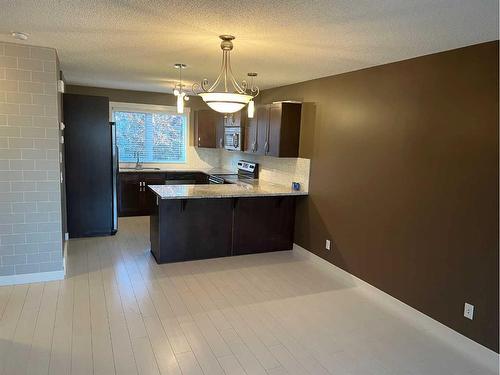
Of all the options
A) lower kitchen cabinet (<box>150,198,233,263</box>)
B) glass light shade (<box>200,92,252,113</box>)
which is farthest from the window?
glass light shade (<box>200,92,252,113</box>)

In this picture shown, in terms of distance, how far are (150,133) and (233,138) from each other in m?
2.02

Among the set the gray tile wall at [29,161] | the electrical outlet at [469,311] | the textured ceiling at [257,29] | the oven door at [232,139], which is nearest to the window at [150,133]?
the oven door at [232,139]

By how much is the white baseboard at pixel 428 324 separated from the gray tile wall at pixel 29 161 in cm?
322

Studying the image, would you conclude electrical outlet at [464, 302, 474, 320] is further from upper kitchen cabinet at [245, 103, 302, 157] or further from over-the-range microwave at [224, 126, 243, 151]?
over-the-range microwave at [224, 126, 243, 151]

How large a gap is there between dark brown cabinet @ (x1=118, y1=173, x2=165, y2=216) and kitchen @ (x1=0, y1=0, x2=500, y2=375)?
122cm

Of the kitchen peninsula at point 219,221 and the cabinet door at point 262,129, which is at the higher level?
the cabinet door at point 262,129

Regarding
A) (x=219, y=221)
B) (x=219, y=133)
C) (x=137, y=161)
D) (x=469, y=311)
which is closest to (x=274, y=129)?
(x=219, y=221)

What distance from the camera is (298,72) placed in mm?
4133

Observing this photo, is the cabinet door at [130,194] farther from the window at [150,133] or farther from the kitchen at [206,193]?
the kitchen at [206,193]

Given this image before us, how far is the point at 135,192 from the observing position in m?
6.60

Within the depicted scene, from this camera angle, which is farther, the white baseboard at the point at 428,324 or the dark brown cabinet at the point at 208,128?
the dark brown cabinet at the point at 208,128

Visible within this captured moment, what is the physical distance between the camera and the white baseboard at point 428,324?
265 centimetres

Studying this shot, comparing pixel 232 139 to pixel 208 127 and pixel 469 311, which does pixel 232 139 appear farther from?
pixel 469 311

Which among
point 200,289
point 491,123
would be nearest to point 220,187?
point 200,289
